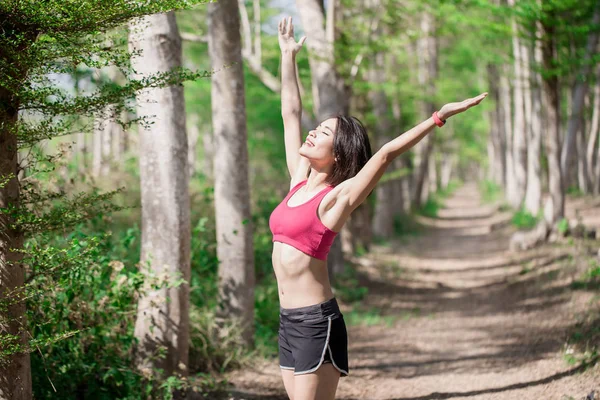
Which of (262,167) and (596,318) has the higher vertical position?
(262,167)

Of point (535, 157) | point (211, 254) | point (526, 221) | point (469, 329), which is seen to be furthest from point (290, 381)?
point (535, 157)

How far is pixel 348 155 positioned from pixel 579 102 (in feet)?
44.1

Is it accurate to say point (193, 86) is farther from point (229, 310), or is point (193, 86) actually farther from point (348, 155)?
point (348, 155)

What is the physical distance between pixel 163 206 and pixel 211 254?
3737 mm

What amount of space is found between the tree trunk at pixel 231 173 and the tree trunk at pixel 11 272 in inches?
133

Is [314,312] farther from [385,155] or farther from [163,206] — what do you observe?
[163,206]

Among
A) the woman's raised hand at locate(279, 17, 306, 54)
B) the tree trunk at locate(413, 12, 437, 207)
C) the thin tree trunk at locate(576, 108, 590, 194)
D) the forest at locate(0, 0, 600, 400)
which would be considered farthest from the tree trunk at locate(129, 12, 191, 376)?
the thin tree trunk at locate(576, 108, 590, 194)

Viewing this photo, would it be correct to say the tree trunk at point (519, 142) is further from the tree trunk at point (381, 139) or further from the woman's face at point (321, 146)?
the woman's face at point (321, 146)

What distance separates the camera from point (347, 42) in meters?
12.1

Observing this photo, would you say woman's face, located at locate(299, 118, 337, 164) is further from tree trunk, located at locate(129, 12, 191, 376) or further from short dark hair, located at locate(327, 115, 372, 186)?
tree trunk, located at locate(129, 12, 191, 376)

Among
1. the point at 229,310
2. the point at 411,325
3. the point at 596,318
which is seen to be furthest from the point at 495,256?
the point at 229,310

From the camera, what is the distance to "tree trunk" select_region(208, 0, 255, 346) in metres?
7.39

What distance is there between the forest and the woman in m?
0.96

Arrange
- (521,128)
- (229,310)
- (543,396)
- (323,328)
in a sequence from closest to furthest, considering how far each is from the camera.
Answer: (323,328), (543,396), (229,310), (521,128)
